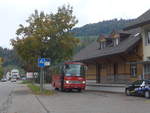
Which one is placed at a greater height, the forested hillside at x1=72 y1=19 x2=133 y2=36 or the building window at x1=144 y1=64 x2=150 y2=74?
the forested hillside at x1=72 y1=19 x2=133 y2=36

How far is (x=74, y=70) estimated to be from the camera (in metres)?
32.5

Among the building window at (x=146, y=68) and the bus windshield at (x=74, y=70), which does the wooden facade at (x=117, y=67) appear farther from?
the bus windshield at (x=74, y=70)

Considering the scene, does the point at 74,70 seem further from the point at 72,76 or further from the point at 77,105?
the point at 77,105

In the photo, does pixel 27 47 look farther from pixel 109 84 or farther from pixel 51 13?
pixel 109 84

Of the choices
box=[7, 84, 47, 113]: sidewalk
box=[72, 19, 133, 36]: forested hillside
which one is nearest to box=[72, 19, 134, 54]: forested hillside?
box=[72, 19, 133, 36]: forested hillside

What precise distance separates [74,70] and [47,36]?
4.21m

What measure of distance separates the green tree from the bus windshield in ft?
6.32

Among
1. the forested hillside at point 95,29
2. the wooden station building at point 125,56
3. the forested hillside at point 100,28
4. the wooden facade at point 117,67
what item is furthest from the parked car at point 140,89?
the forested hillside at point 100,28

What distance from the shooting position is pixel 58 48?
33.2 m

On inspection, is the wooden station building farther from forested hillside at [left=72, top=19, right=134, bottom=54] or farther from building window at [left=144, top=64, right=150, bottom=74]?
forested hillside at [left=72, top=19, right=134, bottom=54]

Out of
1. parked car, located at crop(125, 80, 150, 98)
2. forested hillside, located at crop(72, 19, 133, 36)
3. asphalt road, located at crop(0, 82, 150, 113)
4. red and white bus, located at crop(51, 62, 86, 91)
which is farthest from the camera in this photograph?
forested hillside, located at crop(72, 19, 133, 36)

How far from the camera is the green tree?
3244cm

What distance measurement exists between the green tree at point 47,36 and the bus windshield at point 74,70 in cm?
193

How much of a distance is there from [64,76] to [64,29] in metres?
4.70
